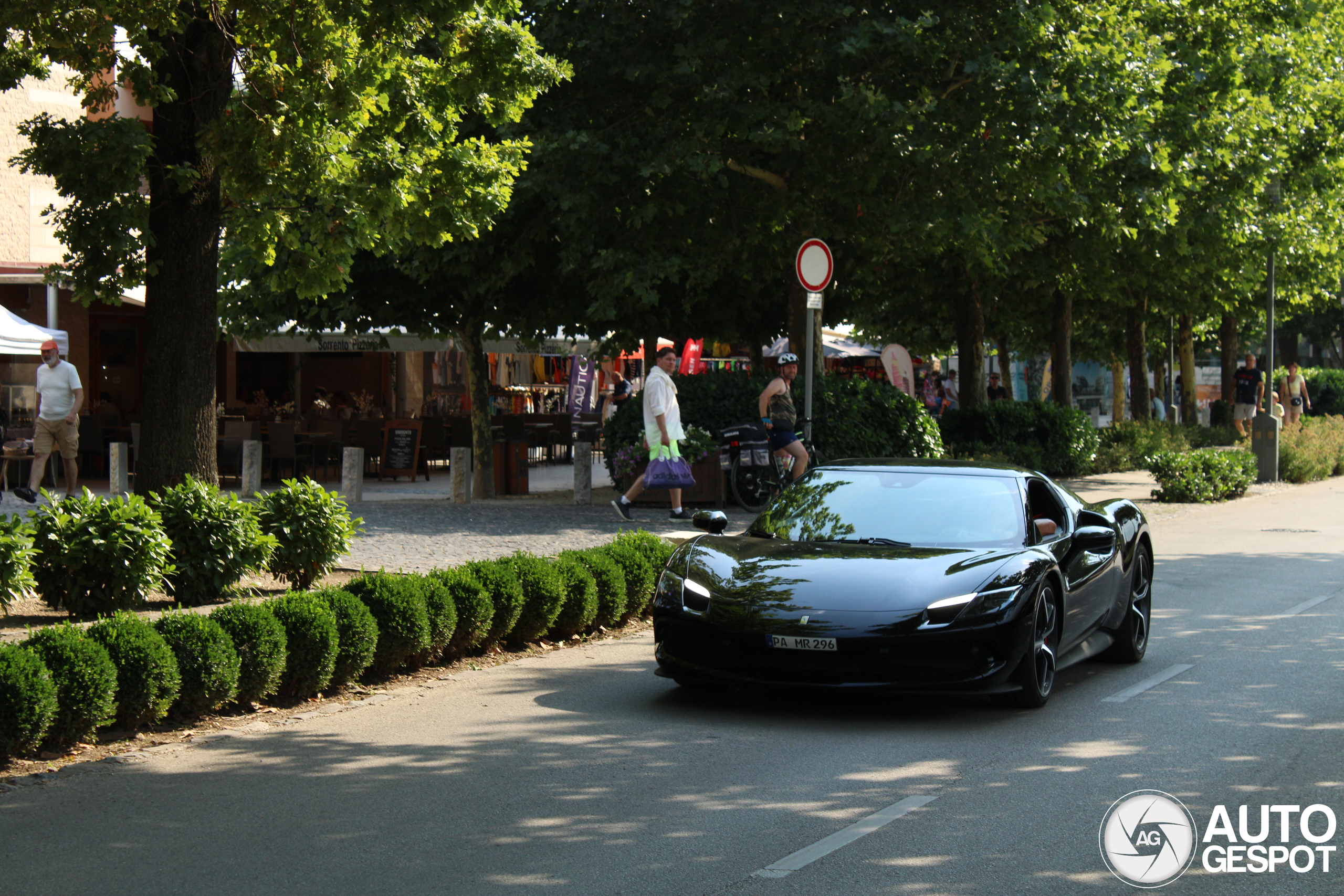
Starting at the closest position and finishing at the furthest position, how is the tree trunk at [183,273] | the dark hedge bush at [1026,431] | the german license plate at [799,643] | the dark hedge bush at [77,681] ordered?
1. the dark hedge bush at [77,681]
2. the german license plate at [799,643]
3. the tree trunk at [183,273]
4. the dark hedge bush at [1026,431]

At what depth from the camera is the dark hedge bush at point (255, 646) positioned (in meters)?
7.79

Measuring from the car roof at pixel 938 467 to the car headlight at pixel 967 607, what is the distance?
1.55 metres

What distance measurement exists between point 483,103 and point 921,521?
5.78 m

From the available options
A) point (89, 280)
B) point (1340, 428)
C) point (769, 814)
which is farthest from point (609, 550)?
point (1340, 428)

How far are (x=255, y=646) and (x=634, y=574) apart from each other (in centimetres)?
394

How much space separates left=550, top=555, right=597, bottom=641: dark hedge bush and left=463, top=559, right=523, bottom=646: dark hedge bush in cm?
50

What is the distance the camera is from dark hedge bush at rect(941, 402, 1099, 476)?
26.5m

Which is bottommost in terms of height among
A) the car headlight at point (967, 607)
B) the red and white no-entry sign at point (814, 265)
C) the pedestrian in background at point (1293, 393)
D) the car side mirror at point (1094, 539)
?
the car headlight at point (967, 607)

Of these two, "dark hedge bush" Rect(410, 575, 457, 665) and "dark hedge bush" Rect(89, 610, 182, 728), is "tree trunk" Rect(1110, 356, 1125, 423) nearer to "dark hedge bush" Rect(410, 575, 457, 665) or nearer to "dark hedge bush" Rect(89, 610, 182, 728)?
"dark hedge bush" Rect(410, 575, 457, 665)

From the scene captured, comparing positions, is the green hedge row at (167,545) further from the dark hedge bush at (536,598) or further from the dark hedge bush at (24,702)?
the dark hedge bush at (24,702)

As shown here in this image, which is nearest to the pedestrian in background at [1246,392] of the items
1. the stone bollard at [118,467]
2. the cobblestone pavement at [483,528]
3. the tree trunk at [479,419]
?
the cobblestone pavement at [483,528]

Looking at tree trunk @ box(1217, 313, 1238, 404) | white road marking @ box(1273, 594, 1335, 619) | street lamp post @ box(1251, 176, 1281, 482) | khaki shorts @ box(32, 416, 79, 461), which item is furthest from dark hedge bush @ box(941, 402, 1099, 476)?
tree trunk @ box(1217, 313, 1238, 404)

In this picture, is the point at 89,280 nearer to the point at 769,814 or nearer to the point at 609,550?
the point at 609,550

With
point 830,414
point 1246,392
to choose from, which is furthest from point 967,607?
point 1246,392
